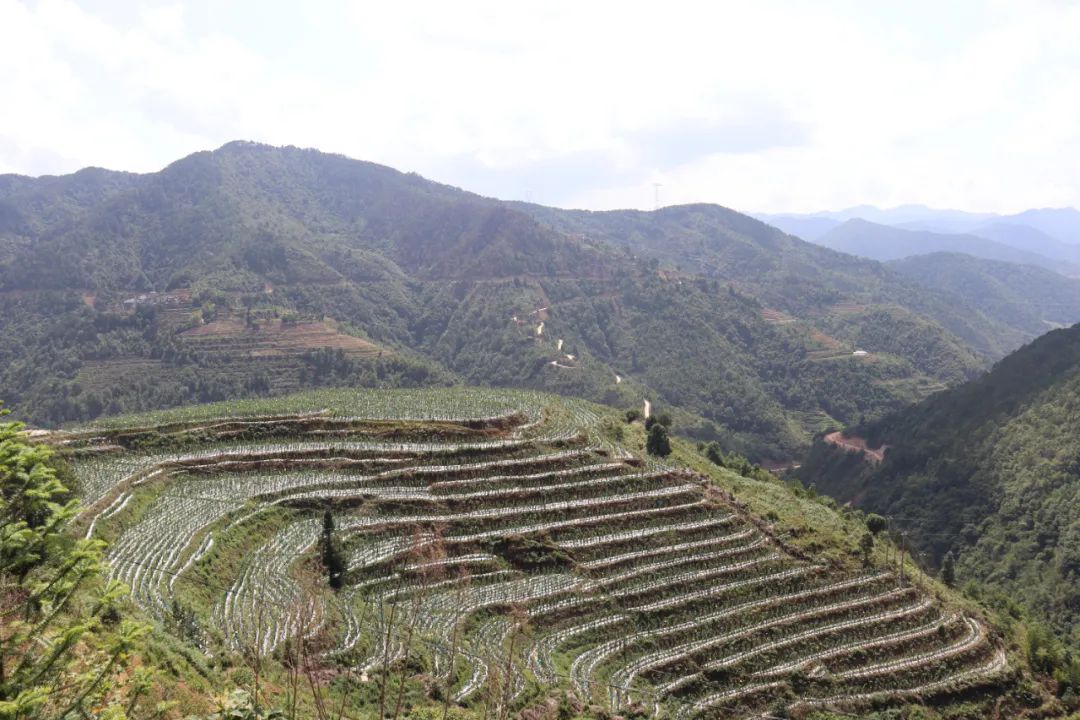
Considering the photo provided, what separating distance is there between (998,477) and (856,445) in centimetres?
3336

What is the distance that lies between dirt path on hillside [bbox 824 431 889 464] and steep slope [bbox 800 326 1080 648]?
4.86ft

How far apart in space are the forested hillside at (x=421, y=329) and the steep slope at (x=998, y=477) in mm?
27815

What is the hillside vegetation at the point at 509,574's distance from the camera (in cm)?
2478

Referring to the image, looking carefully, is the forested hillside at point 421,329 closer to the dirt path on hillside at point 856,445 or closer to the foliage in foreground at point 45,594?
the dirt path on hillside at point 856,445

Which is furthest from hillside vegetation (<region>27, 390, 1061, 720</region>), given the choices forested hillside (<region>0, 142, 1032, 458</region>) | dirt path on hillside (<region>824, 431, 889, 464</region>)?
forested hillside (<region>0, 142, 1032, 458</region>)

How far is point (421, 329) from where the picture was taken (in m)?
166

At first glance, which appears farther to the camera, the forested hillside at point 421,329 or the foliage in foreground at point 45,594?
the forested hillside at point 421,329

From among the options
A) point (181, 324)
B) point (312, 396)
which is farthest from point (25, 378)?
point (312, 396)

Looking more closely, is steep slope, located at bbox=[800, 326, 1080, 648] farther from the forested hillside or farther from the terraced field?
the terraced field

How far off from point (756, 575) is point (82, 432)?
4273 centimetres

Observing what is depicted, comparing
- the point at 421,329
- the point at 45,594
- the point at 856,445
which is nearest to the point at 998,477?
the point at 856,445

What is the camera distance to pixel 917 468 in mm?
81562

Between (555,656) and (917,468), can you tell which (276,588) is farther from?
(917,468)

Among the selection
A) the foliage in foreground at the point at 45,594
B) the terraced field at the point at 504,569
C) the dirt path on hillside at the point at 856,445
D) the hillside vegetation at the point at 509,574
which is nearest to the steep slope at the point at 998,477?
the dirt path on hillside at the point at 856,445
